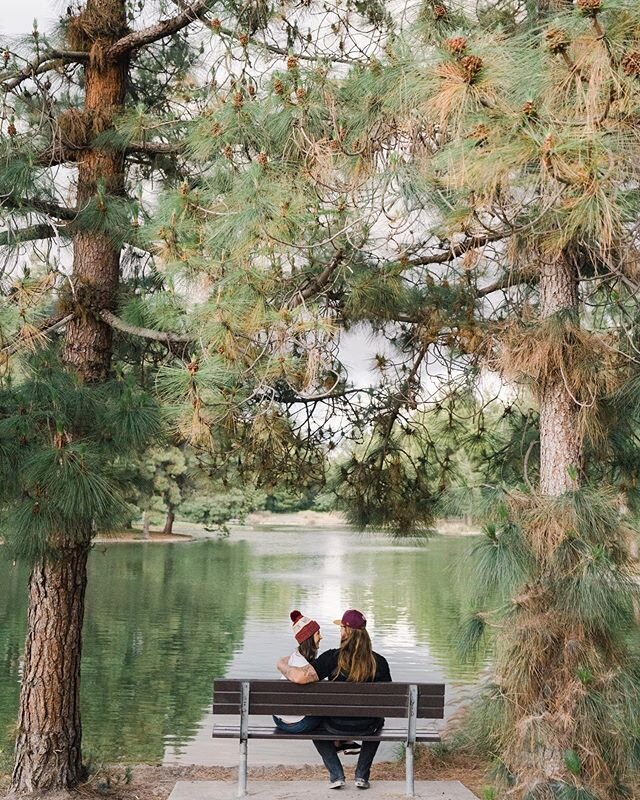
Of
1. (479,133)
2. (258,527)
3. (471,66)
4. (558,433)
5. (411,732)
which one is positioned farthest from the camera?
(258,527)

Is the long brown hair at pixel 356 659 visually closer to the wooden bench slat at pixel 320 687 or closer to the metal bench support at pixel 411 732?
the wooden bench slat at pixel 320 687

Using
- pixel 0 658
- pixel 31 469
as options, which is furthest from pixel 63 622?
pixel 0 658

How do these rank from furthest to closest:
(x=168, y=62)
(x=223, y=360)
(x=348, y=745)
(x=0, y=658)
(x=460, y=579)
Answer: (x=0, y=658)
(x=168, y=62)
(x=348, y=745)
(x=223, y=360)
(x=460, y=579)

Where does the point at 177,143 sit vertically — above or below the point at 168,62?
below

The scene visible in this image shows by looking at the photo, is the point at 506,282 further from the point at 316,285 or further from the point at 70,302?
→ the point at 70,302

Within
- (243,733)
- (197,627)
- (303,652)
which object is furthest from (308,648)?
(197,627)

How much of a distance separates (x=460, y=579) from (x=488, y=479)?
187 cm

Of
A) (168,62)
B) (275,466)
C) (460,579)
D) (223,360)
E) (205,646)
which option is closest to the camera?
(460,579)

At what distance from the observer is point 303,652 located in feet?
16.4

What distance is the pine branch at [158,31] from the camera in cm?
564

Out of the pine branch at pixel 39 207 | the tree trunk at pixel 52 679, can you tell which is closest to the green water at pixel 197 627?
the tree trunk at pixel 52 679

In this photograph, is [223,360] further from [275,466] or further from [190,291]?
[275,466]

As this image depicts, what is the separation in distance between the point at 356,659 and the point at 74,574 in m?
1.68

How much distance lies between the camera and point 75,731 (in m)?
5.69
